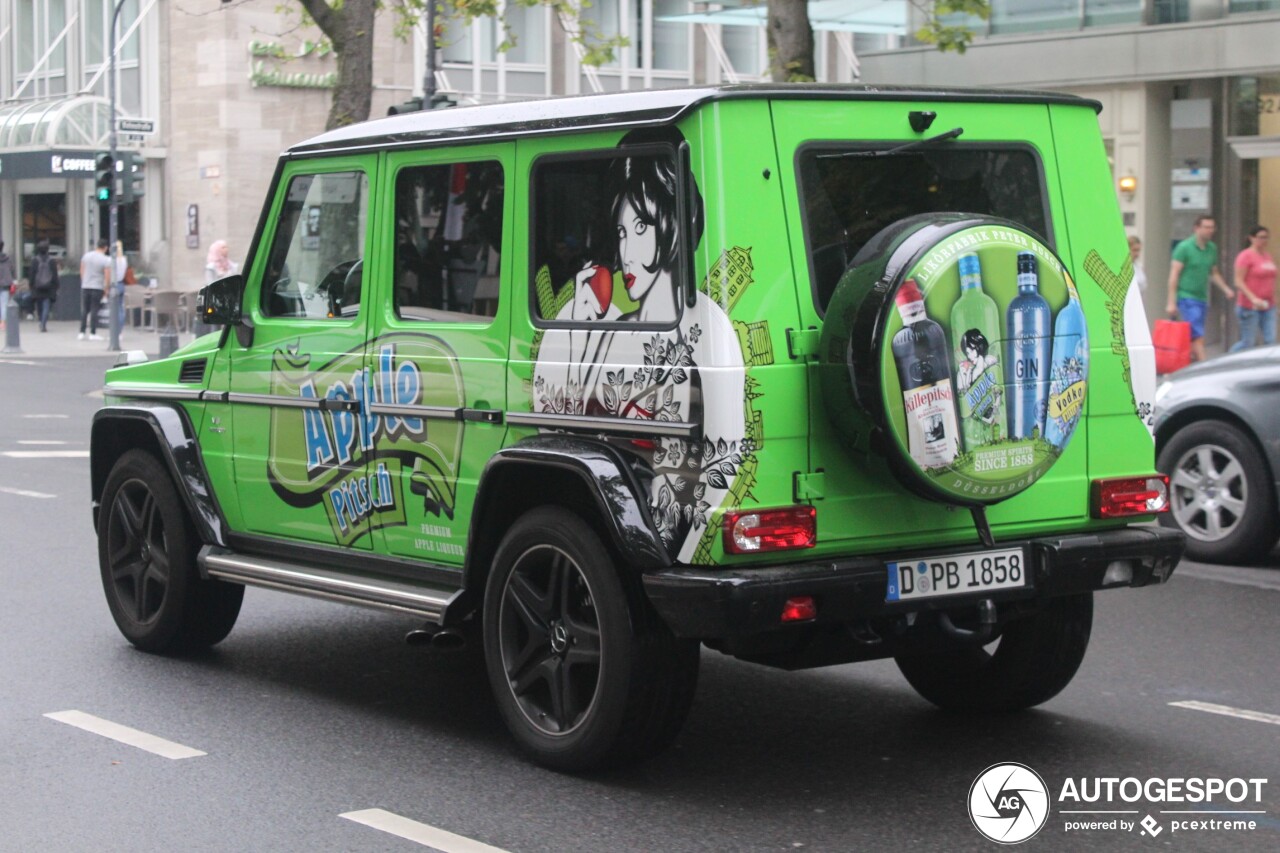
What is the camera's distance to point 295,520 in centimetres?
704

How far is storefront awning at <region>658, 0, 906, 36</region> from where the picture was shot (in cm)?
2438

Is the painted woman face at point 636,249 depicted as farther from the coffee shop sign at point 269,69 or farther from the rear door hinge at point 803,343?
the coffee shop sign at point 269,69

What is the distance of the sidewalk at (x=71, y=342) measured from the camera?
32312 mm

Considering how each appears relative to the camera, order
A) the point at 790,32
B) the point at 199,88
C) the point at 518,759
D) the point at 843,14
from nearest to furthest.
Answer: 1. the point at 518,759
2. the point at 790,32
3. the point at 843,14
4. the point at 199,88

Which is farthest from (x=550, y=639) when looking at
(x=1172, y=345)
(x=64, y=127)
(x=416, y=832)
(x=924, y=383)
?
(x=64, y=127)

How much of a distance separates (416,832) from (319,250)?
269cm

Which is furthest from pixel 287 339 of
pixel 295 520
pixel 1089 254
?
pixel 1089 254

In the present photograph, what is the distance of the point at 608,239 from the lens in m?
5.73

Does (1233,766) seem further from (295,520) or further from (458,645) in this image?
(295,520)

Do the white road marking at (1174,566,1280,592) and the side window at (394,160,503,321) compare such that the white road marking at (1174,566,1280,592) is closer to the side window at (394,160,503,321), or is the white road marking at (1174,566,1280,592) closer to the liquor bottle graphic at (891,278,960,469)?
the liquor bottle graphic at (891,278,960,469)

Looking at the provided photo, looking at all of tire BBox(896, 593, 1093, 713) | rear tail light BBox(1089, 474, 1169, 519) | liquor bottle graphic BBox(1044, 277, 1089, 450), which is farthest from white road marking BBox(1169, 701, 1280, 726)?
liquor bottle graphic BBox(1044, 277, 1089, 450)

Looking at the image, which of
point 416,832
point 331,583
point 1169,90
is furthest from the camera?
point 1169,90

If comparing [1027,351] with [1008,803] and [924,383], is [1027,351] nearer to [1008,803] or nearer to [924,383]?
[924,383]

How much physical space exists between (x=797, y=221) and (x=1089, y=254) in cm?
125
